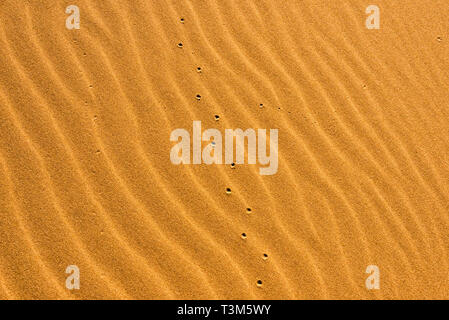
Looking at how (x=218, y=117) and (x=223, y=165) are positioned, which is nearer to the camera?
(x=223, y=165)

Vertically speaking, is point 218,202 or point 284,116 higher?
point 284,116

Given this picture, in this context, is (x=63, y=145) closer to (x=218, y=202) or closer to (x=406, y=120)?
(x=218, y=202)

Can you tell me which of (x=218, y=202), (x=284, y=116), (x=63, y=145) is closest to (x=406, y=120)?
(x=284, y=116)

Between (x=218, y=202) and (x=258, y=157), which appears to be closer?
(x=218, y=202)

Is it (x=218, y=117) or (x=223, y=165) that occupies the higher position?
(x=218, y=117)
